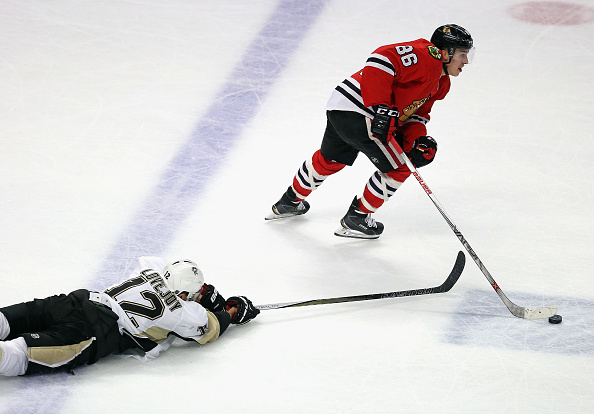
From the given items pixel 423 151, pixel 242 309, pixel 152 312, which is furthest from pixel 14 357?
pixel 423 151

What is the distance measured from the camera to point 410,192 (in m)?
4.66

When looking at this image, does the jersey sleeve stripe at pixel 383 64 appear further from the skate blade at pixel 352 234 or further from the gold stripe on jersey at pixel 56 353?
the gold stripe on jersey at pixel 56 353

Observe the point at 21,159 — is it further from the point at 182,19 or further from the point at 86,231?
the point at 182,19

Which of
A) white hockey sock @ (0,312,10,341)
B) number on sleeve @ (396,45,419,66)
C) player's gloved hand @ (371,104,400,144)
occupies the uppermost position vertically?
number on sleeve @ (396,45,419,66)

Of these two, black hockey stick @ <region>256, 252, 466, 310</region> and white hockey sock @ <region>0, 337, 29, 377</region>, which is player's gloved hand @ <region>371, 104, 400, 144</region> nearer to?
black hockey stick @ <region>256, 252, 466, 310</region>

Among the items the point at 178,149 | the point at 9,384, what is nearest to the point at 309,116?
the point at 178,149

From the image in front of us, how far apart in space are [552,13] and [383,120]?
3.22 metres

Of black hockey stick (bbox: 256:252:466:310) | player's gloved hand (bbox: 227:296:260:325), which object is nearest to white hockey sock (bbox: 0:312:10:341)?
player's gloved hand (bbox: 227:296:260:325)

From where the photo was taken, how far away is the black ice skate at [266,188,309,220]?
14.1 feet

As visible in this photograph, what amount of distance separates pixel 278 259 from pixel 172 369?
36.7 inches

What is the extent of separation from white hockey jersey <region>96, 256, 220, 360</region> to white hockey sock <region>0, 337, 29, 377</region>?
340 millimetres

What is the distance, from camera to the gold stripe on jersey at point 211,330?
3.30 metres

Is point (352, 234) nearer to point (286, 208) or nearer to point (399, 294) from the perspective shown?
point (286, 208)

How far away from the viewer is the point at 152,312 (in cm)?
314
